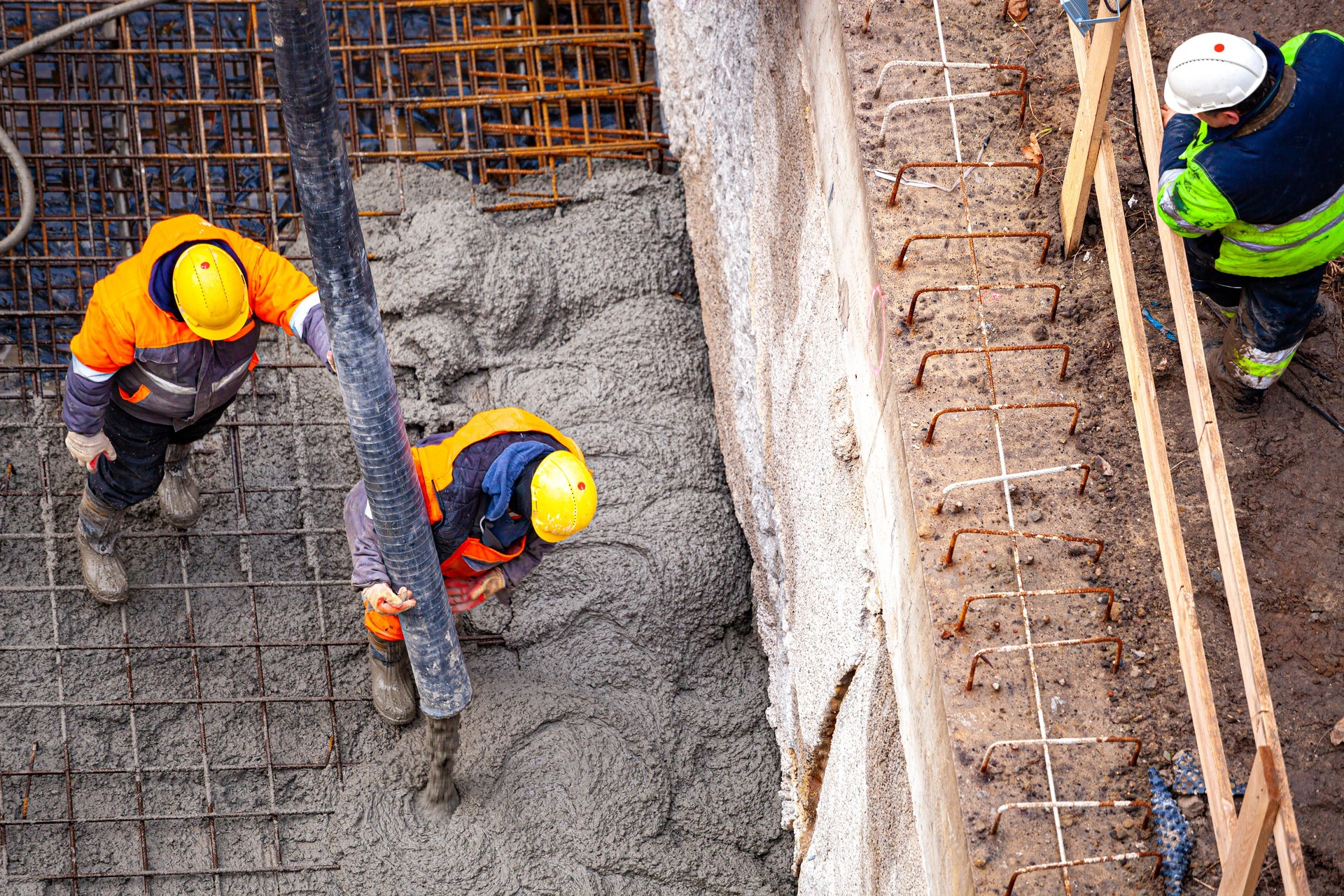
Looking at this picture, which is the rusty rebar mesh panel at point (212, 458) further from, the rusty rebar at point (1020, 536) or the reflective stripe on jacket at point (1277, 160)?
the reflective stripe on jacket at point (1277, 160)

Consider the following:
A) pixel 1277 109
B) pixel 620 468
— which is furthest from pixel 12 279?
pixel 1277 109

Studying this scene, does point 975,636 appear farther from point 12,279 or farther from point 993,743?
point 12,279

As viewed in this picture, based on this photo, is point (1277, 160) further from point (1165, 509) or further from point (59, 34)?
point (59, 34)

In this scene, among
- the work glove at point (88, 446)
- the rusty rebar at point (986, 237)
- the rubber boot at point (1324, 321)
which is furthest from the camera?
the work glove at point (88, 446)

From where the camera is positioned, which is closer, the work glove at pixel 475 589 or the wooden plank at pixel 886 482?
the wooden plank at pixel 886 482

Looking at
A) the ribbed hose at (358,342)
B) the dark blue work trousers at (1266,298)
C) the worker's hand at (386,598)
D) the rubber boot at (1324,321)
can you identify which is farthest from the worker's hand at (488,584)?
the rubber boot at (1324,321)

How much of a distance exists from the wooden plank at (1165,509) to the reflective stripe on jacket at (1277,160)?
15 cm

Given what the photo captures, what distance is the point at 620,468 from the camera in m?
5.53

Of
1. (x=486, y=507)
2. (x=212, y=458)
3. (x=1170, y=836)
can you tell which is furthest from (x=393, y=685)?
(x=1170, y=836)

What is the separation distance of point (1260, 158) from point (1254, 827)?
172cm

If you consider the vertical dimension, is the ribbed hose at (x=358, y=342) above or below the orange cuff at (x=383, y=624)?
above

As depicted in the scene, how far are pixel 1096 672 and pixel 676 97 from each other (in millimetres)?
3679

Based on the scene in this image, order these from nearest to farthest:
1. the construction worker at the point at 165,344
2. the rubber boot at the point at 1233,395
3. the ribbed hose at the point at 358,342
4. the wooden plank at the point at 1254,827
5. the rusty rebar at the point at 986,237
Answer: the wooden plank at the point at 1254,827
the ribbed hose at the point at 358,342
the rusty rebar at the point at 986,237
the rubber boot at the point at 1233,395
the construction worker at the point at 165,344

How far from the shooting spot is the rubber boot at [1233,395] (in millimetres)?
3875
